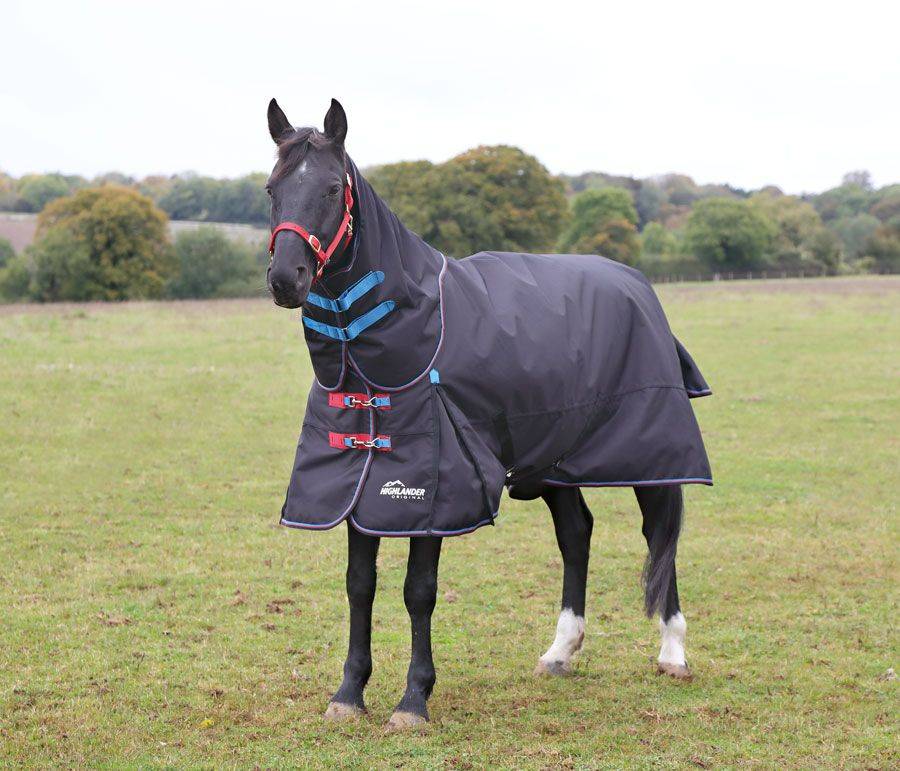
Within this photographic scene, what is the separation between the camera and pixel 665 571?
628cm

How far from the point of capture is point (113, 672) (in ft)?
20.1

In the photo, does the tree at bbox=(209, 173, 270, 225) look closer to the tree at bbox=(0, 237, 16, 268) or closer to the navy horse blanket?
A: the tree at bbox=(0, 237, 16, 268)

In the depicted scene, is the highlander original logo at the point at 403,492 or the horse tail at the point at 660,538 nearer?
the highlander original logo at the point at 403,492

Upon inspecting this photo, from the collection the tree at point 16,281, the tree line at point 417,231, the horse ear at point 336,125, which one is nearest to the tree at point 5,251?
the tree line at point 417,231

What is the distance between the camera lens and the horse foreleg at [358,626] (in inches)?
212

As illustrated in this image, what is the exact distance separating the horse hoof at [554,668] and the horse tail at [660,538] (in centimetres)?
58

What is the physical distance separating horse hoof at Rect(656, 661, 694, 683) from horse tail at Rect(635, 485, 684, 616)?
31cm

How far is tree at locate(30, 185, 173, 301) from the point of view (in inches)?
2264

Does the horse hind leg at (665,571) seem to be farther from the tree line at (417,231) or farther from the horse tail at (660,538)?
the tree line at (417,231)

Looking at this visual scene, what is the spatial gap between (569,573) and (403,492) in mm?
Answer: 1863

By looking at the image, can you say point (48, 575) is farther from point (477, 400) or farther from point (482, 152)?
point (482, 152)

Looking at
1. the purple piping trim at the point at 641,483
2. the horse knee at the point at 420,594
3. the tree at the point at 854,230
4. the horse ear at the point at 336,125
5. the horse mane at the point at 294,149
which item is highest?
the tree at the point at 854,230

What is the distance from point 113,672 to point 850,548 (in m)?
6.14

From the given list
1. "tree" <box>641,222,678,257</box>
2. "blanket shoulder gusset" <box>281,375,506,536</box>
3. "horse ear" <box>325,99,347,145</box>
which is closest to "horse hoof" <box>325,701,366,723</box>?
"blanket shoulder gusset" <box>281,375,506,536</box>
